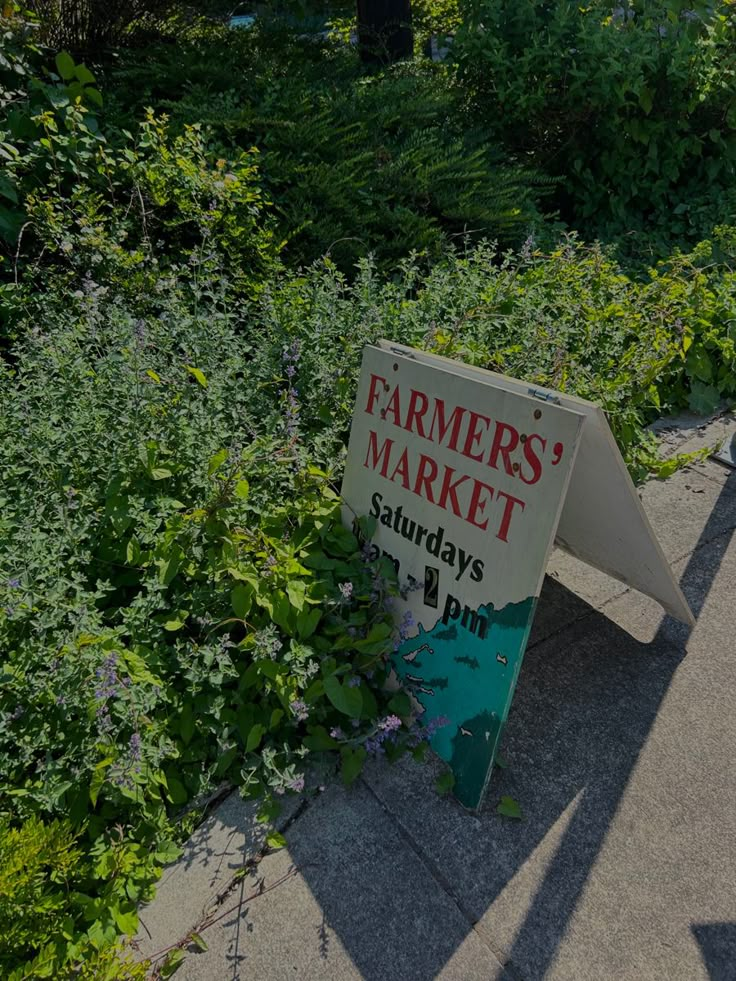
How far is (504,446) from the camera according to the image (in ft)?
6.15

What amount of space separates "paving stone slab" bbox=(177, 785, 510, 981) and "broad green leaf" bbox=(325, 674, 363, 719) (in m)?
0.29

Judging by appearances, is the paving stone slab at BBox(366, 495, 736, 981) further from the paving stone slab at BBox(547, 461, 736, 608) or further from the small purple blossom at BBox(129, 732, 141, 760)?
the small purple blossom at BBox(129, 732, 141, 760)

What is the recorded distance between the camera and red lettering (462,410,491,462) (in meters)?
1.93

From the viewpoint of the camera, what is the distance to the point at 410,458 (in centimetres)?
214

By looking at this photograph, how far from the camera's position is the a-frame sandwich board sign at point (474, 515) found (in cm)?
182

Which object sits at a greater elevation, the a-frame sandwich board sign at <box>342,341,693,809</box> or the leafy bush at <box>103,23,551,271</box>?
the leafy bush at <box>103,23,551,271</box>

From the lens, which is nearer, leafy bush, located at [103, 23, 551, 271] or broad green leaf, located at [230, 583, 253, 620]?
broad green leaf, located at [230, 583, 253, 620]

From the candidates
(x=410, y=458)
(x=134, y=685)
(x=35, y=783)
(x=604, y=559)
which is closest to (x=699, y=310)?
(x=604, y=559)

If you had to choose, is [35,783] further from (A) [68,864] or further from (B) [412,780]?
(B) [412,780]

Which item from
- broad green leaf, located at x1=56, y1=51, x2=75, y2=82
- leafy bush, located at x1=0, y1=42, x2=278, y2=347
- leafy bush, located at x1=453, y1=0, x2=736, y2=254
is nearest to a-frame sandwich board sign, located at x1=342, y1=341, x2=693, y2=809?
leafy bush, located at x1=0, y1=42, x2=278, y2=347

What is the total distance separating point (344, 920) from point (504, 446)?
126 cm

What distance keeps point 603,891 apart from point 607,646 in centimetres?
85

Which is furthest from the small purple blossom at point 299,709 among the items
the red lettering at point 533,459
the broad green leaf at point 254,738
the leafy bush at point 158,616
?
the red lettering at point 533,459

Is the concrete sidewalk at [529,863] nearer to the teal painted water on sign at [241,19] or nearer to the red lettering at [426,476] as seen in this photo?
the red lettering at [426,476]
